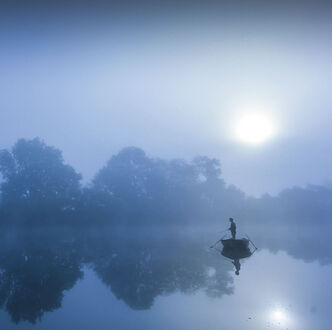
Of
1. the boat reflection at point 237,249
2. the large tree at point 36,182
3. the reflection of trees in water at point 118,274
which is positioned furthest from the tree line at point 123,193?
the boat reflection at point 237,249

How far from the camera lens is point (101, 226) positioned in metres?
49.8

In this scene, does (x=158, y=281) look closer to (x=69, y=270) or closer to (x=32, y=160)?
(x=69, y=270)

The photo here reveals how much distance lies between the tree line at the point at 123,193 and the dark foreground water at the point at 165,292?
91.0 feet

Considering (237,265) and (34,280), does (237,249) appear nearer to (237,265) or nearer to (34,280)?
(237,265)

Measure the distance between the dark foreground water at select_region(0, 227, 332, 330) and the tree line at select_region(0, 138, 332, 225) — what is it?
2775cm

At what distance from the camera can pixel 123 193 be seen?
5244cm

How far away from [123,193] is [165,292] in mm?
39932

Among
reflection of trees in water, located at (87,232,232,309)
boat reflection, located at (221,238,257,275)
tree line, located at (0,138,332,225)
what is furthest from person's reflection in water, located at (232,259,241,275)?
tree line, located at (0,138,332,225)

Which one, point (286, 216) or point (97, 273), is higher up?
point (286, 216)

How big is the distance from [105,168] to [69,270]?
3898 cm

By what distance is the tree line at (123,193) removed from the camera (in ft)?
161

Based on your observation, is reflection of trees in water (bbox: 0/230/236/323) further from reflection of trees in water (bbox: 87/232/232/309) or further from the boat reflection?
the boat reflection

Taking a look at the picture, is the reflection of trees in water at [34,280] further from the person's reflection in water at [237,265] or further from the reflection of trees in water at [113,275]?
the person's reflection in water at [237,265]

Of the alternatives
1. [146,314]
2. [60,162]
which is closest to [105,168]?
[60,162]
